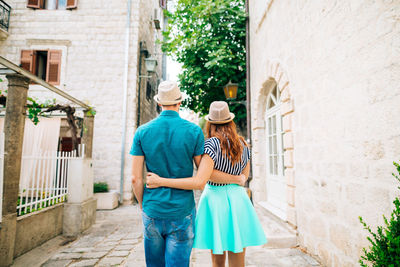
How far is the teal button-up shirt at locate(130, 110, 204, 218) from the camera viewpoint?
1590mm

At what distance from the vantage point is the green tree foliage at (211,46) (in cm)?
774

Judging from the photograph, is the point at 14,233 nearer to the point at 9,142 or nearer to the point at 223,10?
the point at 9,142

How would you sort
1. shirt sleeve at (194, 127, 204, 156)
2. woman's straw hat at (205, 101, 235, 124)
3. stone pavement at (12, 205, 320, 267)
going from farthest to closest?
stone pavement at (12, 205, 320, 267)
woman's straw hat at (205, 101, 235, 124)
shirt sleeve at (194, 127, 204, 156)

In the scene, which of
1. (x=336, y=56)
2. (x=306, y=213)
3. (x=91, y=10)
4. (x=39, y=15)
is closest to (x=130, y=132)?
(x=91, y=10)

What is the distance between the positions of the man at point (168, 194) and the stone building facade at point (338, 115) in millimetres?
1808

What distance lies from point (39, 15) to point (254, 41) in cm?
803

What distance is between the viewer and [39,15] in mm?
8750

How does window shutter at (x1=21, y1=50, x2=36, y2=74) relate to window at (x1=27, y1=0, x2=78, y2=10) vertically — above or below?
below

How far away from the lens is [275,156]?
557cm

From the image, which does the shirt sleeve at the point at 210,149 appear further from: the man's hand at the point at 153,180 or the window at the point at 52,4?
the window at the point at 52,4

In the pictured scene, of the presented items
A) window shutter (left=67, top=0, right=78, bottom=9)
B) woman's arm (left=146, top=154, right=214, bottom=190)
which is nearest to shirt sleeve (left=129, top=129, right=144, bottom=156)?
woman's arm (left=146, top=154, right=214, bottom=190)

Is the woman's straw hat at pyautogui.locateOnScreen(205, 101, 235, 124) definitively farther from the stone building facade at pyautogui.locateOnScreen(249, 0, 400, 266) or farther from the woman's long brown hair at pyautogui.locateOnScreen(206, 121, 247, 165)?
Answer: the stone building facade at pyautogui.locateOnScreen(249, 0, 400, 266)

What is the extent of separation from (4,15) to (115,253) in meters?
9.88

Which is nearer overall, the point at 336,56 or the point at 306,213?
the point at 336,56
